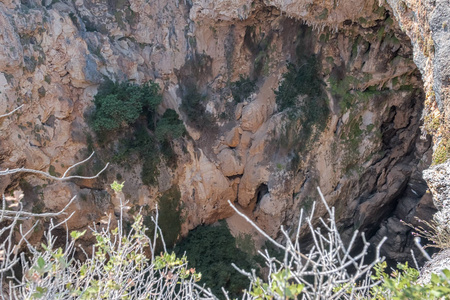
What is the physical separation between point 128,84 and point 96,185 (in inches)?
132

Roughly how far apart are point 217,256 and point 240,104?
5.30 m

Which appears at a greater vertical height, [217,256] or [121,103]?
[121,103]

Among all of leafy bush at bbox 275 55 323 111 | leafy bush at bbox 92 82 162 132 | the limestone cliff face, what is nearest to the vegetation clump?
leafy bush at bbox 92 82 162 132

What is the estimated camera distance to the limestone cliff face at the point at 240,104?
10.5 m

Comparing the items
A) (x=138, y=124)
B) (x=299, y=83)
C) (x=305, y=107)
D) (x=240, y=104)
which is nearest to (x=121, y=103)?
(x=138, y=124)

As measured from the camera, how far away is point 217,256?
40.2ft

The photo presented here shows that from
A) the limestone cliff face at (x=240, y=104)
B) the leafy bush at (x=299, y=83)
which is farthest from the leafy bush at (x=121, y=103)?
the leafy bush at (x=299, y=83)

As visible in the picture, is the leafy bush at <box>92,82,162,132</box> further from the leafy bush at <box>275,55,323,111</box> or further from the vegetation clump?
the leafy bush at <box>275,55,323,111</box>

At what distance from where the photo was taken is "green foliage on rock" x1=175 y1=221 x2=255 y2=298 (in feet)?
37.6

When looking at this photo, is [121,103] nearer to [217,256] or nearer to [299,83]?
[299,83]

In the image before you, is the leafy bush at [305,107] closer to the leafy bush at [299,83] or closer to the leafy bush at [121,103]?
the leafy bush at [299,83]

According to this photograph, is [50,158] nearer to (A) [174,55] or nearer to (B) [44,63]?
(B) [44,63]

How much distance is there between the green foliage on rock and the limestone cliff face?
22.8 inches

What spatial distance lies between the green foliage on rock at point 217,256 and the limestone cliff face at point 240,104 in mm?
580
